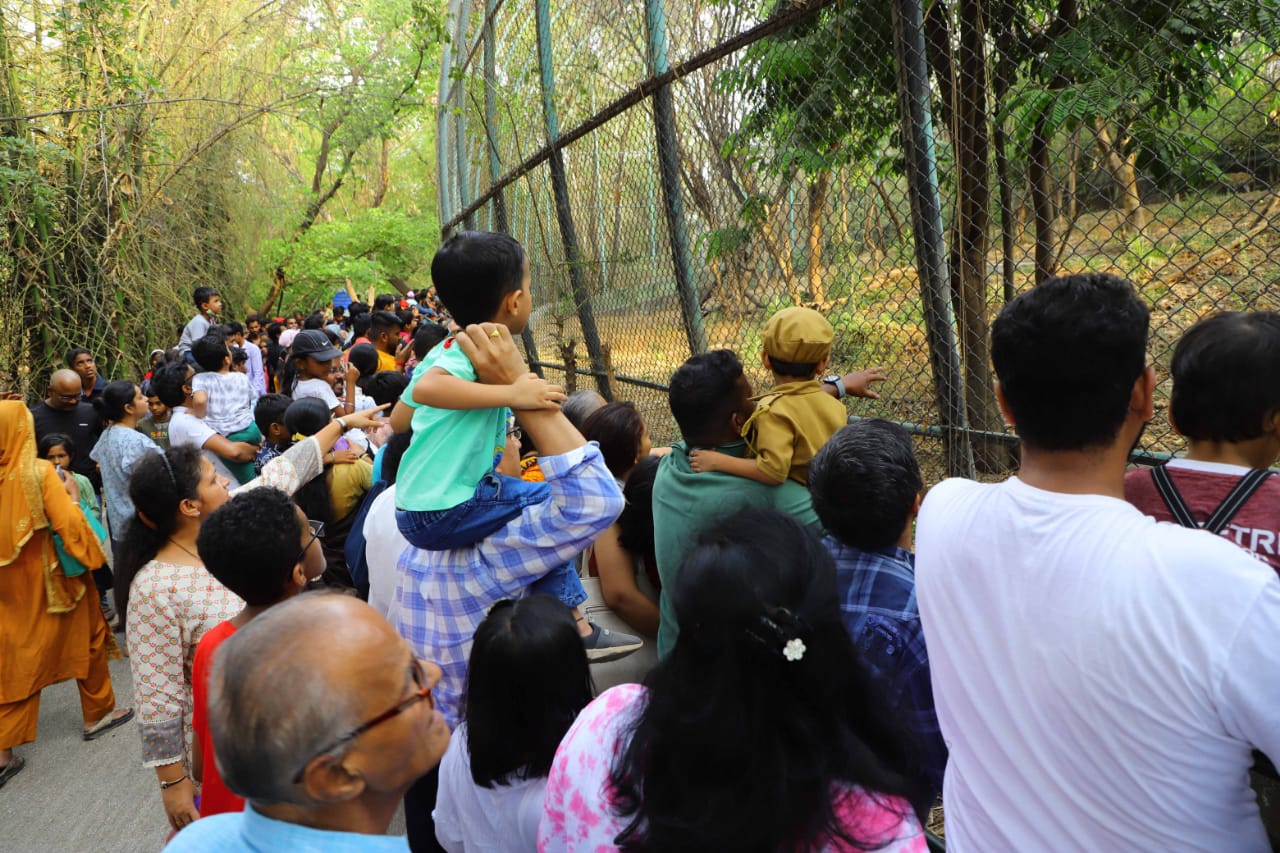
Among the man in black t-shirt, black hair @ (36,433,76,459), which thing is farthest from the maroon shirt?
the man in black t-shirt

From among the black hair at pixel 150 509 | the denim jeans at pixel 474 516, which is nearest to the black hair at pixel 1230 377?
the denim jeans at pixel 474 516

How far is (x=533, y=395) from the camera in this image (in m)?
2.02

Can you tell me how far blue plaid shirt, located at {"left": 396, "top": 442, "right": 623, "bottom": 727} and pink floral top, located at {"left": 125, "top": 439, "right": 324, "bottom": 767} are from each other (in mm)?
734

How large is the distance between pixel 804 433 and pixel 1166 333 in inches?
109

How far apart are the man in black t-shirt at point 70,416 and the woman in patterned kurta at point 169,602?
11.9 ft

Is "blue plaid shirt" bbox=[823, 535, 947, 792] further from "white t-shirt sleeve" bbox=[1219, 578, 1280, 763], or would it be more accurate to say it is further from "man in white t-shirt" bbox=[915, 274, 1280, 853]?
"white t-shirt sleeve" bbox=[1219, 578, 1280, 763]

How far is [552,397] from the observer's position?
206 cm

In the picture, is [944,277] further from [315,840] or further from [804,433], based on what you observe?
[315,840]

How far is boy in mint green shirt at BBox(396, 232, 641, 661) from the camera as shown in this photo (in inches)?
80.8

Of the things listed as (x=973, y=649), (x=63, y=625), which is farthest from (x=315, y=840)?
(x=63, y=625)

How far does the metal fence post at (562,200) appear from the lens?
218 inches

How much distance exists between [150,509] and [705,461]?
5.90ft

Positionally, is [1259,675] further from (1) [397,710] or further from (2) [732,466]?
(2) [732,466]

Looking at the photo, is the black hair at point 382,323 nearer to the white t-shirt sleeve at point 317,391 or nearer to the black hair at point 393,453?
the white t-shirt sleeve at point 317,391
